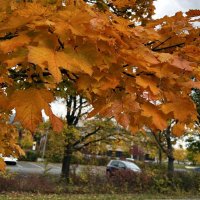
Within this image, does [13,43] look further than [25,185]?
No

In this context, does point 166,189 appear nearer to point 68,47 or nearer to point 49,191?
point 49,191

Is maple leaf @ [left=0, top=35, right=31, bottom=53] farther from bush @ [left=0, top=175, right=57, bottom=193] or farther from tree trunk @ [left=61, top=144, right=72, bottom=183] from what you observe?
tree trunk @ [left=61, top=144, right=72, bottom=183]

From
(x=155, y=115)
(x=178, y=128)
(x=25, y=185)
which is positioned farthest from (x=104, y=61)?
(x=25, y=185)

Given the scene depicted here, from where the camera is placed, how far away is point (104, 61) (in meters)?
1.67

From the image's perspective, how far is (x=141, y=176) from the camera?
55.2 ft

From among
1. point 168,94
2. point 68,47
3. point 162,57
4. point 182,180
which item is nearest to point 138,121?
point 168,94

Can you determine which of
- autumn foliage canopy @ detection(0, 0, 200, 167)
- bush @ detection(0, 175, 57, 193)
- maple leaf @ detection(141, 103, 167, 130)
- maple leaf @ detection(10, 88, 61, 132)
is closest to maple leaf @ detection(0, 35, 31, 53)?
autumn foliage canopy @ detection(0, 0, 200, 167)

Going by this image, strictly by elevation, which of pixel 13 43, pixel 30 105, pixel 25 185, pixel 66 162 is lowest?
pixel 25 185

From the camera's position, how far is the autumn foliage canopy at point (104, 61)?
4.81ft

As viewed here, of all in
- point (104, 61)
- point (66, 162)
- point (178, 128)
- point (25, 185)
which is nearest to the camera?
point (104, 61)

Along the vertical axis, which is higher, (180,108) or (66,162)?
(66,162)

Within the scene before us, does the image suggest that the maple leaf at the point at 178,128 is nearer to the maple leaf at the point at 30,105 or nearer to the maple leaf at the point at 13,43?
the maple leaf at the point at 30,105

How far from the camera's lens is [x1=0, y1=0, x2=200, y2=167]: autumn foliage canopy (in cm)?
147

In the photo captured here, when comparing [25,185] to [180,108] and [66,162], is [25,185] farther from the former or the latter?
[180,108]
